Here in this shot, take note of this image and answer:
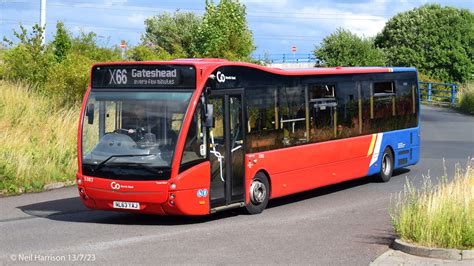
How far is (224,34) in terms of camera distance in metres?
39.6

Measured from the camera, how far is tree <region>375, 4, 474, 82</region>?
71750 mm

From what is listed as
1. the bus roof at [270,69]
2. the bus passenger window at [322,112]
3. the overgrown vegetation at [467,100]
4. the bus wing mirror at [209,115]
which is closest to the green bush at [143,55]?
the bus roof at [270,69]

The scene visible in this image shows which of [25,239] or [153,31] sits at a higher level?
[153,31]

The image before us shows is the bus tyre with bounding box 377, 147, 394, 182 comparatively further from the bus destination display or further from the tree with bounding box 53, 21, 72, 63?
the tree with bounding box 53, 21, 72, 63

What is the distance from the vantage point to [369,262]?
35.2 feet

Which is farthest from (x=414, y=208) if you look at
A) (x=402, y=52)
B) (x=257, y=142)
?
(x=402, y=52)

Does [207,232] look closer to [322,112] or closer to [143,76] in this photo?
[143,76]

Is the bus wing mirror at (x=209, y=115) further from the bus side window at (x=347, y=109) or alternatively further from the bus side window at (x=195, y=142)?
the bus side window at (x=347, y=109)

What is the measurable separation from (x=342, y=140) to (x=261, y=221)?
4.98m

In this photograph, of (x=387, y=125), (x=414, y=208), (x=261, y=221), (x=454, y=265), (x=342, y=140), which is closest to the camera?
(x=454, y=265)

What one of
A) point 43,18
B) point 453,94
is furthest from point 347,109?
point 453,94

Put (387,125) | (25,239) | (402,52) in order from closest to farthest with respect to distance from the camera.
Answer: (25,239), (387,125), (402,52)

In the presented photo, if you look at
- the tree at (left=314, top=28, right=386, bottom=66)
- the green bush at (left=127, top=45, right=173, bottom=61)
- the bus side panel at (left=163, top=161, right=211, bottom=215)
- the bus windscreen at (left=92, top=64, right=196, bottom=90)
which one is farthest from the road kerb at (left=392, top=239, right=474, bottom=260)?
the tree at (left=314, top=28, right=386, bottom=66)

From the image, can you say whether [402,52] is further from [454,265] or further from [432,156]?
[454,265]
